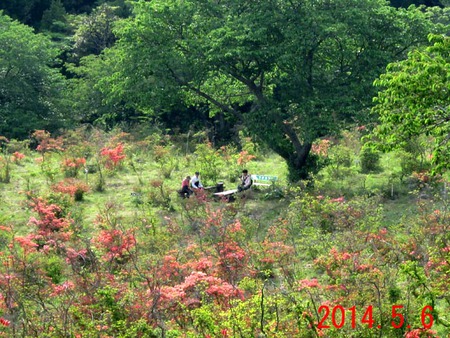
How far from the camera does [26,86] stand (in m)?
22.3

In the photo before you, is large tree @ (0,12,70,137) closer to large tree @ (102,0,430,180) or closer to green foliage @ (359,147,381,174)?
large tree @ (102,0,430,180)

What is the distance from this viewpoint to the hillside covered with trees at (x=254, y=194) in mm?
7129

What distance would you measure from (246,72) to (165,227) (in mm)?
4103

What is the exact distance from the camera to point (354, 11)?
1294 centimetres

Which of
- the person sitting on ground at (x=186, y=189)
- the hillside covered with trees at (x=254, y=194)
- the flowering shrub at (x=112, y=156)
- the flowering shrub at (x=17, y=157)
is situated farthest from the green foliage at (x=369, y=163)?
the flowering shrub at (x=17, y=157)

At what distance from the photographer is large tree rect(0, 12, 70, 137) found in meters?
21.7

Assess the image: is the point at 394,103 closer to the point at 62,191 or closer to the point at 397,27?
the point at 397,27

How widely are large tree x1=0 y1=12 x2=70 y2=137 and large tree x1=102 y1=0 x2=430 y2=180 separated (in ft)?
27.9

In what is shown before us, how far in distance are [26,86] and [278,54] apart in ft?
39.9

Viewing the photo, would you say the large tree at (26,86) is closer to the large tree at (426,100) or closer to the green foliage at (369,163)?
the green foliage at (369,163)

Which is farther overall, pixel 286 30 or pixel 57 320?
pixel 286 30

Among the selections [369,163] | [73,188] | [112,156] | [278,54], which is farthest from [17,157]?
[369,163]

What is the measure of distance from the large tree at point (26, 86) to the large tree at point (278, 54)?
8.50 m

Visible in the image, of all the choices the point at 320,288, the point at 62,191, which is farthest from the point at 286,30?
the point at 320,288
